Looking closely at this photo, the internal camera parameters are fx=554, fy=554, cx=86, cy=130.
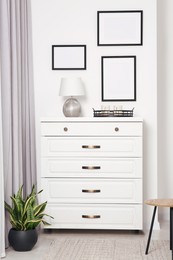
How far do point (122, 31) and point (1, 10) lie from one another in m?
1.29

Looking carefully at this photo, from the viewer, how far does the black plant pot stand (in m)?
4.27

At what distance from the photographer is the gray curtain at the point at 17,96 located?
4.38m

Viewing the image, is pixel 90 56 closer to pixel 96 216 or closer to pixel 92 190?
pixel 92 190

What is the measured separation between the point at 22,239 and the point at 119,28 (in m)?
2.15

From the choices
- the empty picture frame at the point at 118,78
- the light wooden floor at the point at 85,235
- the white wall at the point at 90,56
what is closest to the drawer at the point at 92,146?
the white wall at the point at 90,56

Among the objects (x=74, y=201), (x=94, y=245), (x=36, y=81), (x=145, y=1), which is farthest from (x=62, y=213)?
(x=145, y=1)

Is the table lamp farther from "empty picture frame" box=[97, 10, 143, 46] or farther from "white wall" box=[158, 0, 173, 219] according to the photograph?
"white wall" box=[158, 0, 173, 219]

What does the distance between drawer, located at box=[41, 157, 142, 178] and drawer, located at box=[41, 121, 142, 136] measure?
0.74 feet

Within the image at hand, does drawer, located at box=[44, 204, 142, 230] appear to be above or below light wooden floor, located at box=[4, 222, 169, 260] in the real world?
above

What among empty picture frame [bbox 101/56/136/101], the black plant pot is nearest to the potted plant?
the black plant pot

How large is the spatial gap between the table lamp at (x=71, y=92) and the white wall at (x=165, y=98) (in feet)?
3.28

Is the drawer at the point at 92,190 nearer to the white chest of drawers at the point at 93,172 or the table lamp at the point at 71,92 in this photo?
the white chest of drawers at the point at 93,172

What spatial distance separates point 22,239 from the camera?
14.0 feet

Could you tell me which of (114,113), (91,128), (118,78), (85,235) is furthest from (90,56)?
(85,235)
